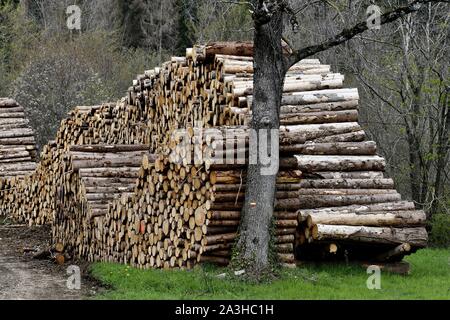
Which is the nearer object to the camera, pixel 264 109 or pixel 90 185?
pixel 264 109

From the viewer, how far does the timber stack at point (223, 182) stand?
1109 centimetres

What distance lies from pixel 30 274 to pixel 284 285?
193 inches

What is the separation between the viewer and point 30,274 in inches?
511

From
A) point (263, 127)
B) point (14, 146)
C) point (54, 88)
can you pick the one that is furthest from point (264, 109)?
point (54, 88)

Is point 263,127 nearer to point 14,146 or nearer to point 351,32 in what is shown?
point 351,32

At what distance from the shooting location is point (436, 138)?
63.8 feet

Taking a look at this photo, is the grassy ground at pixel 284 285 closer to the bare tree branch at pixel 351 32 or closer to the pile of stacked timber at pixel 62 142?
the bare tree branch at pixel 351 32

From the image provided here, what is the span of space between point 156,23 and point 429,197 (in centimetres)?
3168

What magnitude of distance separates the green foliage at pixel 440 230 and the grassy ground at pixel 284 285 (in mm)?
5086

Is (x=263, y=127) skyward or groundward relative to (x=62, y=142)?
skyward

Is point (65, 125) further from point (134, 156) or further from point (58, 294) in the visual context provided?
point (58, 294)

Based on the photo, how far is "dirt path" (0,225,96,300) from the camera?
10664 mm

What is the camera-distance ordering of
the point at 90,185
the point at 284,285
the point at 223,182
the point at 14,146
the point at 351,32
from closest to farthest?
the point at 284,285 → the point at 351,32 → the point at 223,182 → the point at 90,185 → the point at 14,146

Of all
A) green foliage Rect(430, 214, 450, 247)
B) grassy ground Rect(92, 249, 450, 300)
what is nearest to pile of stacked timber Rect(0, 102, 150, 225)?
green foliage Rect(430, 214, 450, 247)
